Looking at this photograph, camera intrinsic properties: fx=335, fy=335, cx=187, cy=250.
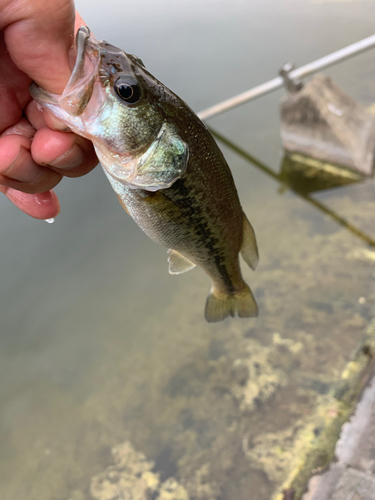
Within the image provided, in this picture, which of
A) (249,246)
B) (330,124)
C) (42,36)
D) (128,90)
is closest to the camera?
(42,36)

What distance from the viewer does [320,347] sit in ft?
10.1

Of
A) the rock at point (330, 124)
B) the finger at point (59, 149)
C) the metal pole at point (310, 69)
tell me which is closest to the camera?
the finger at point (59, 149)

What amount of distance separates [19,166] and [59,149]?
181 millimetres

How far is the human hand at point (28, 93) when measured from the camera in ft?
3.10

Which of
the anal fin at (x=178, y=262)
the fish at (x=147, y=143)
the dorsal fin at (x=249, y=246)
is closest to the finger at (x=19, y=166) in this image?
the fish at (x=147, y=143)

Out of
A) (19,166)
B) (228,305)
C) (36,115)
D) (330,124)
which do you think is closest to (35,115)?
(36,115)

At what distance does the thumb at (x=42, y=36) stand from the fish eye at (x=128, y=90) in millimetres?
153

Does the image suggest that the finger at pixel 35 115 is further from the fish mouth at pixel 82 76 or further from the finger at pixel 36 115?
the fish mouth at pixel 82 76

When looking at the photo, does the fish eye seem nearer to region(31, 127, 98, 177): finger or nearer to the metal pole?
region(31, 127, 98, 177): finger

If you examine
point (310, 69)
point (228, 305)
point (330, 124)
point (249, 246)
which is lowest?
point (330, 124)

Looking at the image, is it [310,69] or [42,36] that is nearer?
[42,36]

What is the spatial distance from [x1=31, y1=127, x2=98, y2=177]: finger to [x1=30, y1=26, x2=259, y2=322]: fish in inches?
4.4

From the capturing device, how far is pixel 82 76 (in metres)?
1.04

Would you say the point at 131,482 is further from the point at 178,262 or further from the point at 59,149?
the point at 59,149
